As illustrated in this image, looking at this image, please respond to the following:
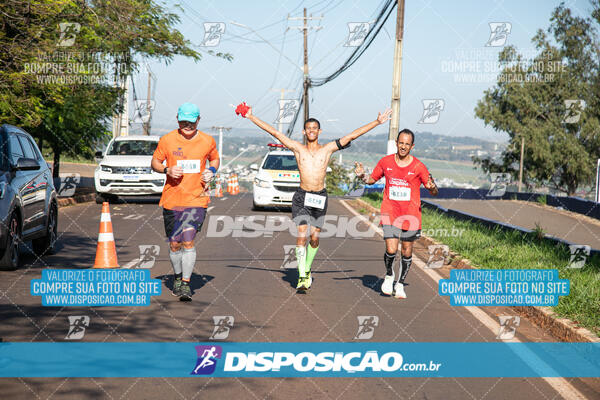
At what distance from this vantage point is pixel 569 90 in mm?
62375

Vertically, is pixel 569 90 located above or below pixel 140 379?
above

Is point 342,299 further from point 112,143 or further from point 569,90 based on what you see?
point 569,90

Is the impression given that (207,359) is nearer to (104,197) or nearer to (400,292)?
(400,292)

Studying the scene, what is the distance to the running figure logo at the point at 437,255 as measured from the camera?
11792 mm

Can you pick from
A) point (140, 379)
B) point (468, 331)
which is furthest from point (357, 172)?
point (140, 379)

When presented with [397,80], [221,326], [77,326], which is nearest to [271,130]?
[221,326]

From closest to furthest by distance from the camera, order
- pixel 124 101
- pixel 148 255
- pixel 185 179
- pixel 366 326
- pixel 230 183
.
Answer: pixel 366 326
pixel 185 179
pixel 148 255
pixel 124 101
pixel 230 183

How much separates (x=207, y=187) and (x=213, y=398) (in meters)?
3.75

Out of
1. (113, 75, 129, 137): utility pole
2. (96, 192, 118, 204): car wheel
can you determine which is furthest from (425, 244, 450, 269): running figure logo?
(113, 75, 129, 137): utility pole

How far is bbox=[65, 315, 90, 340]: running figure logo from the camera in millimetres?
6111

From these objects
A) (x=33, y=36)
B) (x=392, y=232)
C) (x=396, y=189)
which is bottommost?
(x=392, y=232)

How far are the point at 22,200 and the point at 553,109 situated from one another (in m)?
60.8

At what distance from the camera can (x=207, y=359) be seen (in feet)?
18.2

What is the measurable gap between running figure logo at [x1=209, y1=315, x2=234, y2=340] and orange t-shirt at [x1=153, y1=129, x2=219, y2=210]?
151 centimetres
